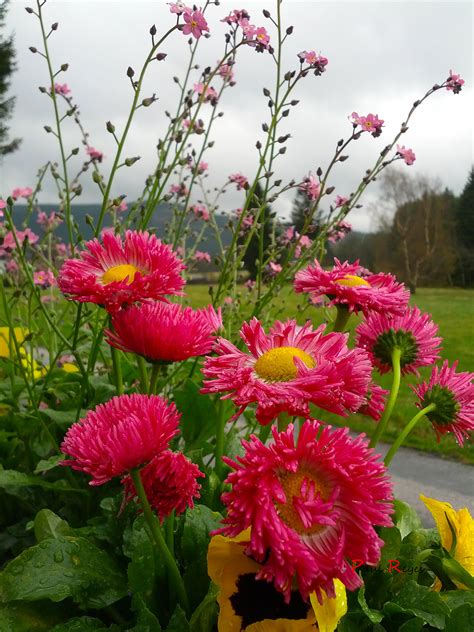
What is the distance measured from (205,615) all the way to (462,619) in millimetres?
359

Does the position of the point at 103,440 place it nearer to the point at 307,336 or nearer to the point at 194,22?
the point at 307,336

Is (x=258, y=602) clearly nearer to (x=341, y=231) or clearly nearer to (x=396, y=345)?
(x=396, y=345)

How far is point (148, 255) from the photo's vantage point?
832mm

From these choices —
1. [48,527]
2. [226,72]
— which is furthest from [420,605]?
[226,72]

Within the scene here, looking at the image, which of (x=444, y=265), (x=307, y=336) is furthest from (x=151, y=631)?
(x=444, y=265)

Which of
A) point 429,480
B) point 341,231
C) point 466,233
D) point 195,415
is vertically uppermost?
point 466,233

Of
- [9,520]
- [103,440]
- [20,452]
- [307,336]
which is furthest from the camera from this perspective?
[20,452]

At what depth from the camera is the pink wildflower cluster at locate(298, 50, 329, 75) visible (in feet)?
4.58

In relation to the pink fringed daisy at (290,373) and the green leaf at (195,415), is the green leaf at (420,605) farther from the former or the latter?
the green leaf at (195,415)

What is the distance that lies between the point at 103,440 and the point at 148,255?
0.31 metres

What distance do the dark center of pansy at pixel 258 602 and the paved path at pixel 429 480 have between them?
215cm

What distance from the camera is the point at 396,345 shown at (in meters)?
0.93

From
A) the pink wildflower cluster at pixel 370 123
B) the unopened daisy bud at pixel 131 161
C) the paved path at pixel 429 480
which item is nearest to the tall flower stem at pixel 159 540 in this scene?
the unopened daisy bud at pixel 131 161

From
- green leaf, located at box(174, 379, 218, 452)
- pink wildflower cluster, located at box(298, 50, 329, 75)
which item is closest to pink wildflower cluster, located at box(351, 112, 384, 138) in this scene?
pink wildflower cluster, located at box(298, 50, 329, 75)
